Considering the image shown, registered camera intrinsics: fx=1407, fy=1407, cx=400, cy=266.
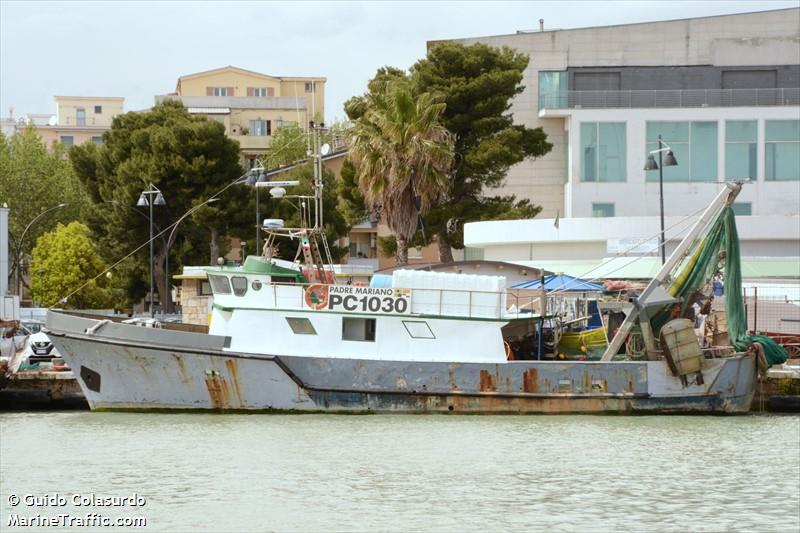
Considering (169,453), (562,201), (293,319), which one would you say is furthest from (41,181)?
(169,453)

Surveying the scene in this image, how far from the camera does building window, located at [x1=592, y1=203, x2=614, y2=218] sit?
59812 mm

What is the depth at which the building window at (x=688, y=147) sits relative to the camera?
59188 millimetres

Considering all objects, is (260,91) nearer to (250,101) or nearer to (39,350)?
(250,101)

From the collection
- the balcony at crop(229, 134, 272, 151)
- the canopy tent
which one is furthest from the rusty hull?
the balcony at crop(229, 134, 272, 151)

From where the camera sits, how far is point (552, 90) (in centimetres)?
6506

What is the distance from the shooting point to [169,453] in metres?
26.8

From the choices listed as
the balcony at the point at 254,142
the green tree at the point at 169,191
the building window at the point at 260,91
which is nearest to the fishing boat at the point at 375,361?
the green tree at the point at 169,191

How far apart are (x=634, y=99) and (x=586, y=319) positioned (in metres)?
28.9

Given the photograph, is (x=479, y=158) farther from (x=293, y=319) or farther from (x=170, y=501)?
(x=170, y=501)

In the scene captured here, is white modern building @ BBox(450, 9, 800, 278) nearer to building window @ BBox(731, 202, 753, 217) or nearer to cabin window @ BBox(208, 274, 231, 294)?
building window @ BBox(731, 202, 753, 217)

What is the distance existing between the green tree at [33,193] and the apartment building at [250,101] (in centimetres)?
939

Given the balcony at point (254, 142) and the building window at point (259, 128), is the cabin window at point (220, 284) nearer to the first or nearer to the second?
the balcony at point (254, 142)

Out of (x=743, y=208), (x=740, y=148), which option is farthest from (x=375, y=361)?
(x=740, y=148)

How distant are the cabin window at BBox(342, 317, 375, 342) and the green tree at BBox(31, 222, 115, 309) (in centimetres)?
4138
